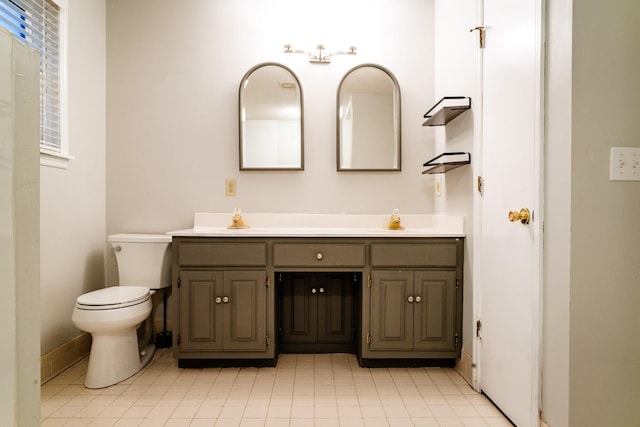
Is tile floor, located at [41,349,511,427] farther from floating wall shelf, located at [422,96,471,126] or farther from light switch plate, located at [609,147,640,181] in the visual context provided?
floating wall shelf, located at [422,96,471,126]

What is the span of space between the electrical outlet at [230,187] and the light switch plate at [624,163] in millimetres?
2081

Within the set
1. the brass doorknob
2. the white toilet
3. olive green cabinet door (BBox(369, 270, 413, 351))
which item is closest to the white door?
the brass doorknob

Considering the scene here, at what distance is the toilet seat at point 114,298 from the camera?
1754 mm

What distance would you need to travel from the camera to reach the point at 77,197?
2.15m

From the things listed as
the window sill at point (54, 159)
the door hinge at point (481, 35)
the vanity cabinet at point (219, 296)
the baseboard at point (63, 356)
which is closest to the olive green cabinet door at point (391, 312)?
the vanity cabinet at point (219, 296)

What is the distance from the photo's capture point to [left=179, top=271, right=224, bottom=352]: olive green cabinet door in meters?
1.96

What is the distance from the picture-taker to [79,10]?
2.17 meters

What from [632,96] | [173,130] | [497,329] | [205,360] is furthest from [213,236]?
[632,96]

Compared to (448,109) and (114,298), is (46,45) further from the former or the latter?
(448,109)

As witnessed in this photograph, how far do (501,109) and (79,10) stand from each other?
8.61 feet

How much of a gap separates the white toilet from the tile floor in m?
0.10

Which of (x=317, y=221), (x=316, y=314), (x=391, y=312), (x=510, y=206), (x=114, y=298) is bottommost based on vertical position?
(x=316, y=314)

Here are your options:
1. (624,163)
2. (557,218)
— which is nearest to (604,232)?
(557,218)

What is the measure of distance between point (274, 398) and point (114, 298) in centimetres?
102
